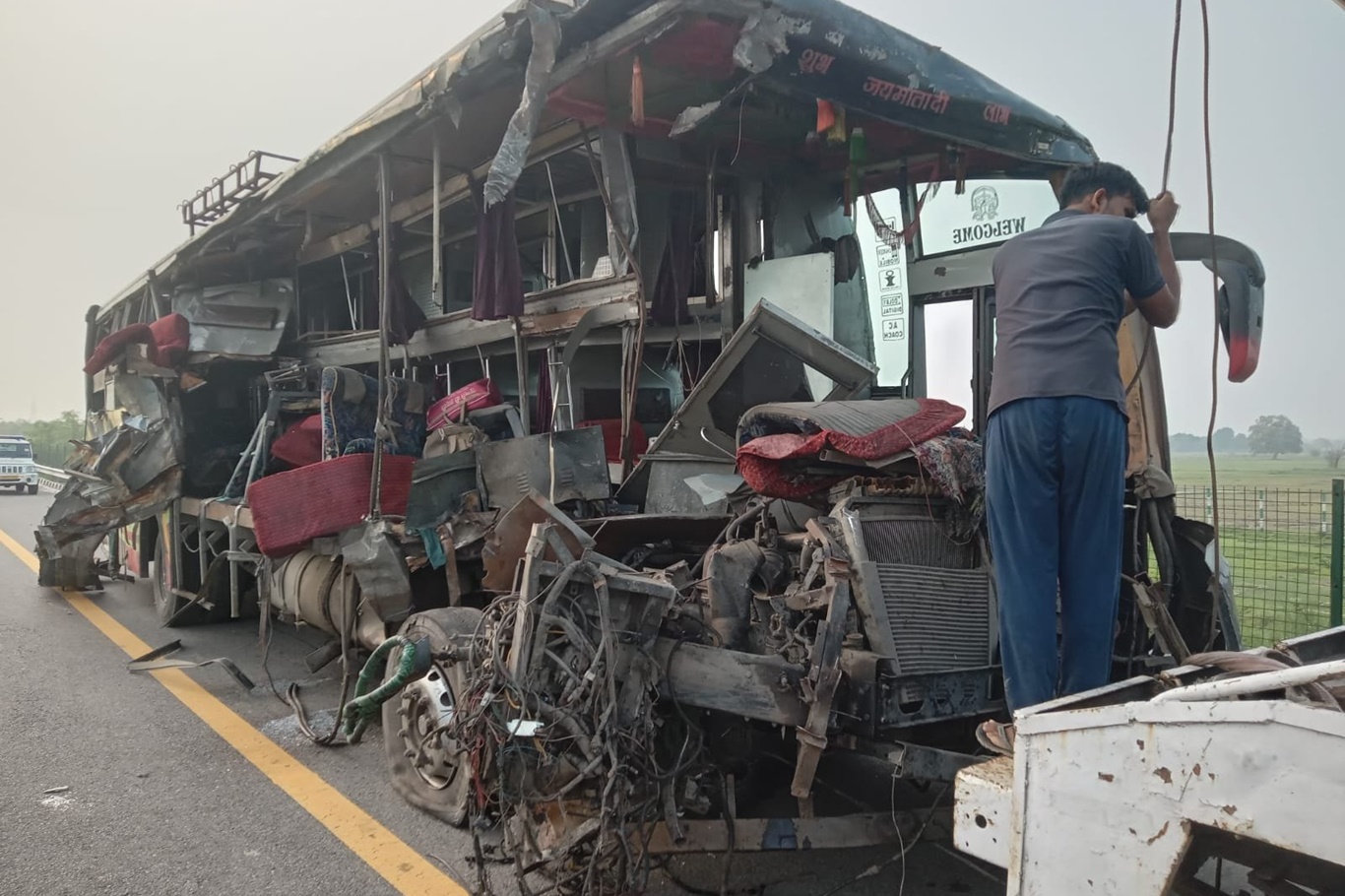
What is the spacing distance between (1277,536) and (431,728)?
6.29 m

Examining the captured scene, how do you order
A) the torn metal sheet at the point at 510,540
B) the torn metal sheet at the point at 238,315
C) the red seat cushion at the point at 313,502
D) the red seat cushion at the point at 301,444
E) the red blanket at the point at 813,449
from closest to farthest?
the red blanket at the point at 813,449, the torn metal sheet at the point at 510,540, the red seat cushion at the point at 313,502, the red seat cushion at the point at 301,444, the torn metal sheet at the point at 238,315

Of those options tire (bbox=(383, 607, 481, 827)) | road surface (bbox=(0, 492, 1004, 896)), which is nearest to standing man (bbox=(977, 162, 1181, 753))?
road surface (bbox=(0, 492, 1004, 896))

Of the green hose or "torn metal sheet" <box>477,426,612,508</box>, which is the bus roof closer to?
"torn metal sheet" <box>477,426,612,508</box>

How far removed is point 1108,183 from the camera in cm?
276

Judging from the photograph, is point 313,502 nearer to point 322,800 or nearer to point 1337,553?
point 322,800

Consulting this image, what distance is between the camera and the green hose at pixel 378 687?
339 centimetres

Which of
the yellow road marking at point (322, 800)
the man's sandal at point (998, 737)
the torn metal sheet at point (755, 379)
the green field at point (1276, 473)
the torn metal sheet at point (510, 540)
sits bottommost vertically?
the yellow road marking at point (322, 800)

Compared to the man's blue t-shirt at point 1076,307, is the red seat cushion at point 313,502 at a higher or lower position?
lower

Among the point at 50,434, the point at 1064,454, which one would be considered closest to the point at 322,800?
the point at 1064,454

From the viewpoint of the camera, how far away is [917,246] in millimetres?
7234

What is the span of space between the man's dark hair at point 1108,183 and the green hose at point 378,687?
2.93 metres

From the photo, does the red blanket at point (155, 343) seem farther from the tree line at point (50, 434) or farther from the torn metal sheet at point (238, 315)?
the tree line at point (50, 434)

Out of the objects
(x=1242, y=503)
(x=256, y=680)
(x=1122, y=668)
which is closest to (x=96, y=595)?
(x=256, y=680)

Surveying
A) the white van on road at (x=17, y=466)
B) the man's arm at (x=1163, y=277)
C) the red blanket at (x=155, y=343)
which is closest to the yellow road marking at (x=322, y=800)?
the man's arm at (x=1163, y=277)
